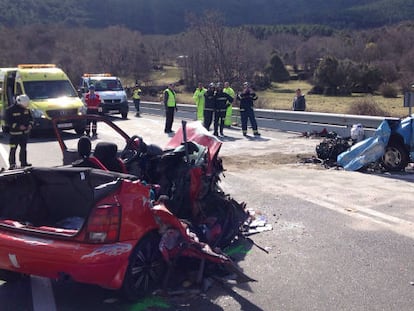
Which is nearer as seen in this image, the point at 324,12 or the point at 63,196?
the point at 63,196

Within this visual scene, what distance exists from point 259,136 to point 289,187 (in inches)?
320

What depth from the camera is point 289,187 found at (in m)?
9.25

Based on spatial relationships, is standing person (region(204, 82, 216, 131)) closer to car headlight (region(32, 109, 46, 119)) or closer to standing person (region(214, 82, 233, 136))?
standing person (region(214, 82, 233, 136))

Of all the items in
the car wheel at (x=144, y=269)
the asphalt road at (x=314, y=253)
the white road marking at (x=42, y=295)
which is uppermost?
the car wheel at (x=144, y=269)

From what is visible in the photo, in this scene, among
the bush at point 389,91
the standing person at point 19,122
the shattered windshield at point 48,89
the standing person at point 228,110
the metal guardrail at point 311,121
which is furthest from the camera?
the bush at point 389,91

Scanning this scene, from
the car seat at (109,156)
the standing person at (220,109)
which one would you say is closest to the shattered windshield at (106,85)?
the standing person at (220,109)

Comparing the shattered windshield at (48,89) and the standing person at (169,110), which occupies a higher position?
the shattered windshield at (48,89)

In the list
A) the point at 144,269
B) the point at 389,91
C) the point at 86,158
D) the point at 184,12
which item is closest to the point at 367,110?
the point at 86,158

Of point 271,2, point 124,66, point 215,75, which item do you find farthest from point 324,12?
point 215,75

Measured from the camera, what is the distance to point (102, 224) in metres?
4.30

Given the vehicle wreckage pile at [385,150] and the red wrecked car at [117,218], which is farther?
the vehicle wreckage pile at [385,150]

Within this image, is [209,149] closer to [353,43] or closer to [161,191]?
[161,191]

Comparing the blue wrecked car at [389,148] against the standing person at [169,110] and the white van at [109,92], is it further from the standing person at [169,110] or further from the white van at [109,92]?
the white van at [109,92]

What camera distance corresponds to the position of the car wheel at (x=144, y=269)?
4.50m
